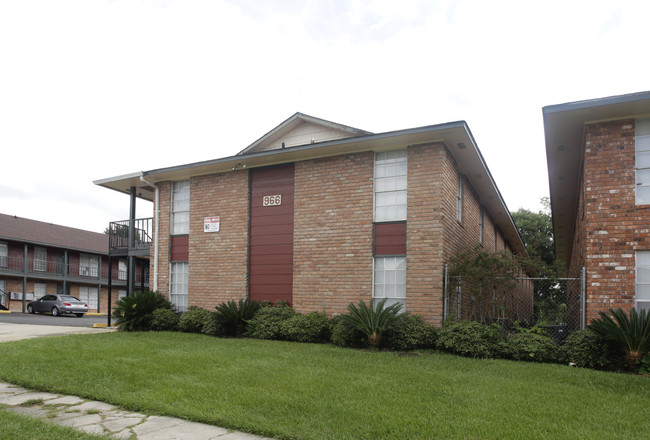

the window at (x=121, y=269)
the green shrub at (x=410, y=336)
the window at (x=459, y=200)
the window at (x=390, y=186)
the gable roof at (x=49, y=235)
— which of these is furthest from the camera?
the window at (x=121, y=269)

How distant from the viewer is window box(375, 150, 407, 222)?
39.5ft

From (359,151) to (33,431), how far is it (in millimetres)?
9491

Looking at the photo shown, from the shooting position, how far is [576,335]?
29.6ft

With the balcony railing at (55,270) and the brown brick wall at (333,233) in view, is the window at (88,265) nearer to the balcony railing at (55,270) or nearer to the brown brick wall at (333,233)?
the balcony railing at (55,270)

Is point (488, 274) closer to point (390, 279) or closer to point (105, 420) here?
point (390, 279)

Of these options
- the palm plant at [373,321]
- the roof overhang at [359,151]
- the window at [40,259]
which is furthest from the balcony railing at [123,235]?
the window at [40,259]

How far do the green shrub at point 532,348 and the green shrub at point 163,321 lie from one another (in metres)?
9.05

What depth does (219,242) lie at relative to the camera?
14648 millimetres

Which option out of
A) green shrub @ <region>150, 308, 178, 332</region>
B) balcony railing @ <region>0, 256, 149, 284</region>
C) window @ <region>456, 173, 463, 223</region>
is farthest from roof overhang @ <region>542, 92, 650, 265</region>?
balcony railing @ <region>0, 256, 149, 284</region>

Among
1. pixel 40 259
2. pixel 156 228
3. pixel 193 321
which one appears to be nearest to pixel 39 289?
pixel 40 259

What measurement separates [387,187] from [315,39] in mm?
3897

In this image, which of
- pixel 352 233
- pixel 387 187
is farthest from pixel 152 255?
pixel 387 187

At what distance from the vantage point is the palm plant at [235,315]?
1272cm

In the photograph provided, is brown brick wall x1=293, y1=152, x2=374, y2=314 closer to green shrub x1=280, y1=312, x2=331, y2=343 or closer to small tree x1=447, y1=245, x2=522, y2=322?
green shrub x1=280, y1=312, x2=331, y2=343
